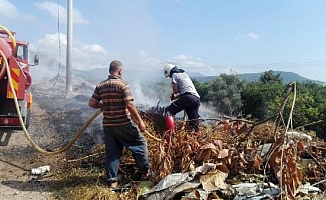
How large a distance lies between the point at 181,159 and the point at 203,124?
7.15ft

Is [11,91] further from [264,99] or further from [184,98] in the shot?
[264,99]

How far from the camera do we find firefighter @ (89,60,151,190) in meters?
4.30

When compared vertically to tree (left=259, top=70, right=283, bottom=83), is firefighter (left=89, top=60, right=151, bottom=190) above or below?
below

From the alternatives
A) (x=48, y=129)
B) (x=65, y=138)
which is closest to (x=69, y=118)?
(x=48, y=129)

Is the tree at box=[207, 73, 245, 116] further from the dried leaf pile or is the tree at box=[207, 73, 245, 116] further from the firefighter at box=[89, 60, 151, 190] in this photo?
the firefighter at box=[89, 60, 151, 190]

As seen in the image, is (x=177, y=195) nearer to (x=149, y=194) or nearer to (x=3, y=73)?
(x=149, y=194)

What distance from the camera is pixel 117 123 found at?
4.39 meters

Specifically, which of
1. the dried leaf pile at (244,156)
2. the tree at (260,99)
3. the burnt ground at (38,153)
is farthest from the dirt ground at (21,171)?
the tree at (260,99)

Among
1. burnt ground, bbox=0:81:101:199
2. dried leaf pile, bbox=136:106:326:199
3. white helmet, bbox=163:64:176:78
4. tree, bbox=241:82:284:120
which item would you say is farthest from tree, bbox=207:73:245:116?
dried leaf pile, bbox=136:106:326:199

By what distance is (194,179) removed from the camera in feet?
12.3

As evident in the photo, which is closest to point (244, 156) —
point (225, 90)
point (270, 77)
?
point (225, 90)

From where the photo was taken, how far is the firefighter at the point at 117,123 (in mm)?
4301

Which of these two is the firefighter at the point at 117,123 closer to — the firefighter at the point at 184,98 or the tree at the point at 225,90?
the firefighter at the point at 184,98

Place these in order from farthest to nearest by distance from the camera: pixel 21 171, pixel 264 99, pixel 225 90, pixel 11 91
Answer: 1. pixel 225 90
2. pixel 264 99
3. pixel 11 91
4. pixel 21 171
